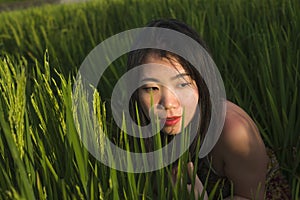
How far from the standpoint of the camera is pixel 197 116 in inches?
46.6

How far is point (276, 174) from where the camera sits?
1.29m

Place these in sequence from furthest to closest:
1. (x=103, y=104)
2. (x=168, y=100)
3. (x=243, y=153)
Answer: (x=243, y=153)
(x=168, y=100)
(x=103, y=104)

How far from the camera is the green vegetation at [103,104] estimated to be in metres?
0.79

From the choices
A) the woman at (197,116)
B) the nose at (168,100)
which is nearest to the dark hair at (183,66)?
the woman at (197,116)

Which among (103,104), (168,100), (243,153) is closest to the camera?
(103,104)

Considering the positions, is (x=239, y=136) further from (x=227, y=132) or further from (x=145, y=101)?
(x=145, y=101)

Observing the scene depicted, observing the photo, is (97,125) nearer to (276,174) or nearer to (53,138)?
(53,138)

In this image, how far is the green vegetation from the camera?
792mm

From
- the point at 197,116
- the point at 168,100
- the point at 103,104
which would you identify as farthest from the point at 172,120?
the point at 103,104

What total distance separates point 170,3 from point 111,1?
1.06 m

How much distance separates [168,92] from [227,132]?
0.22 m

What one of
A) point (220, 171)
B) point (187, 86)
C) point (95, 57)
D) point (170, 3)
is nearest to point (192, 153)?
point (220, 171)

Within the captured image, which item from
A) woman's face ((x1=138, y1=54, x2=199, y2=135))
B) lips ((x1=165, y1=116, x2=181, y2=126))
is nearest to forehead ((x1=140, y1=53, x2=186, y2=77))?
woman's face ((x1=138, y1=54, x2=199, y2=135))

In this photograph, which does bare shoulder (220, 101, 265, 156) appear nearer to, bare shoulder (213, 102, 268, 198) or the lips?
bare shoulder (213, 102, 268, 198)
